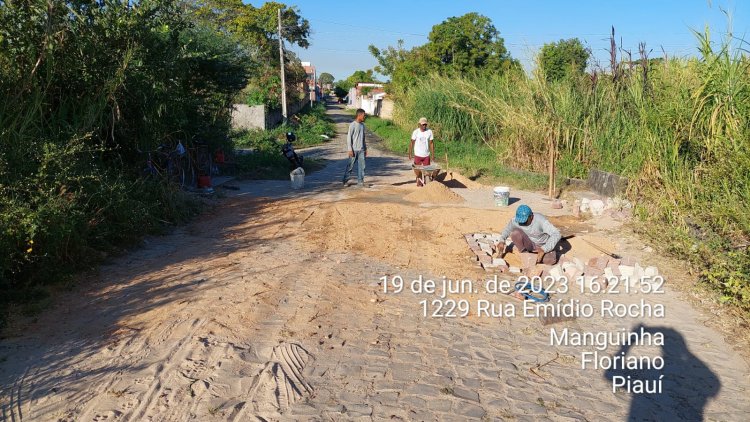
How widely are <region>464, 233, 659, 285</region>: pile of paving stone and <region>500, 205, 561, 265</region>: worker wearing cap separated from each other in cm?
10

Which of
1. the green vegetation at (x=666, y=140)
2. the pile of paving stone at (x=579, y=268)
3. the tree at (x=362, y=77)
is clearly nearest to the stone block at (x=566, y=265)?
the pile of paving stone at (x=579, y=268)

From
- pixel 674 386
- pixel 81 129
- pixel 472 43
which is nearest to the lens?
pixel 674 386

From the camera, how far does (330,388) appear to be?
3602 millimetres

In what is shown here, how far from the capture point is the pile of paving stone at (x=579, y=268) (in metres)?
6.02

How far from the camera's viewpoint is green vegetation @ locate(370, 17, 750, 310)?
6195 millimetres

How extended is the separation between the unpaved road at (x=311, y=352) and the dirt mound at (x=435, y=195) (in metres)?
3.32

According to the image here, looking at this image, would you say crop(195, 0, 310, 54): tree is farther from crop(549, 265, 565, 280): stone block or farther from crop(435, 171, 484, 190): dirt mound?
crop(549, 265, 565, 280): stone block

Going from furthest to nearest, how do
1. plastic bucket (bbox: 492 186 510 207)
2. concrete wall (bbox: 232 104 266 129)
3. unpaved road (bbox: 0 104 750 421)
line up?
1. concrete wall (bbox: 232 104 266 129)
2. plastic bucket (bbox: 492 186 510 207)
3. unpaved road (bbox: 0 104 750 421)

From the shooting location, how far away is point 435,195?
10.1 metres

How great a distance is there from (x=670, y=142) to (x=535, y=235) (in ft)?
10.5

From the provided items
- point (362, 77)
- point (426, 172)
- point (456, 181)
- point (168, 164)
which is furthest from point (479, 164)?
point (362, 77)

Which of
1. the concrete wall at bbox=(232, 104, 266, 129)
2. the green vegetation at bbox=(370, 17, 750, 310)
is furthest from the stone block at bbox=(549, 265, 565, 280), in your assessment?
the concrete wall at bbox=(232, 104, 266, 129)

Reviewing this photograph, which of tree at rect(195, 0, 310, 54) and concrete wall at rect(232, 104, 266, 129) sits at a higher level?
tree at rect(195, 0, 310, 54)

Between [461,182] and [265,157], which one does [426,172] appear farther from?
[265,157]
